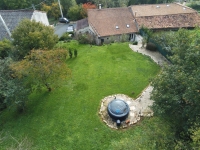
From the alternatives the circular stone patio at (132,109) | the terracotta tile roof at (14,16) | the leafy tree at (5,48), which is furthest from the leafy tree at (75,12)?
the circular stone patio at (132,109)

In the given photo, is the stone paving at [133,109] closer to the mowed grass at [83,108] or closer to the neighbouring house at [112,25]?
the mowed grass at [83,108]

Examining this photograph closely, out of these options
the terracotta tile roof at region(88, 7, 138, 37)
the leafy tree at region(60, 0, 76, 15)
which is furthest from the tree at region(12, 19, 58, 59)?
the leafy tree at region(60, 0, 76, 15)

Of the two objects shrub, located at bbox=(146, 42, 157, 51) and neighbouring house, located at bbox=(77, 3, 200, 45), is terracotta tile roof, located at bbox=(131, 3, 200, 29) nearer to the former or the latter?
neighbouring house, located at bbox=(77, 3, 200, 45)

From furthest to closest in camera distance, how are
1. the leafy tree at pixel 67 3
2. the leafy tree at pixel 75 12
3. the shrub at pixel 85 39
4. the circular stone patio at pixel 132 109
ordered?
the leafy tree at pixel 67 3 < the leafy tree at pixel 75 12 < the shrub at pixel 85 39 < the circular stone patio at pixel 132 109

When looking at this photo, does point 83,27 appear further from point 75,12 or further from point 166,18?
point 166,18

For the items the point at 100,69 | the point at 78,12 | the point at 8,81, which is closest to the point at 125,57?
the point at 100,69

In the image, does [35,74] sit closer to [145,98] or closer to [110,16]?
[145,98]

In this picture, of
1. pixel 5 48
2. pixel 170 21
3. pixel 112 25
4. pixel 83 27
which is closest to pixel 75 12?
pixel 83 27
